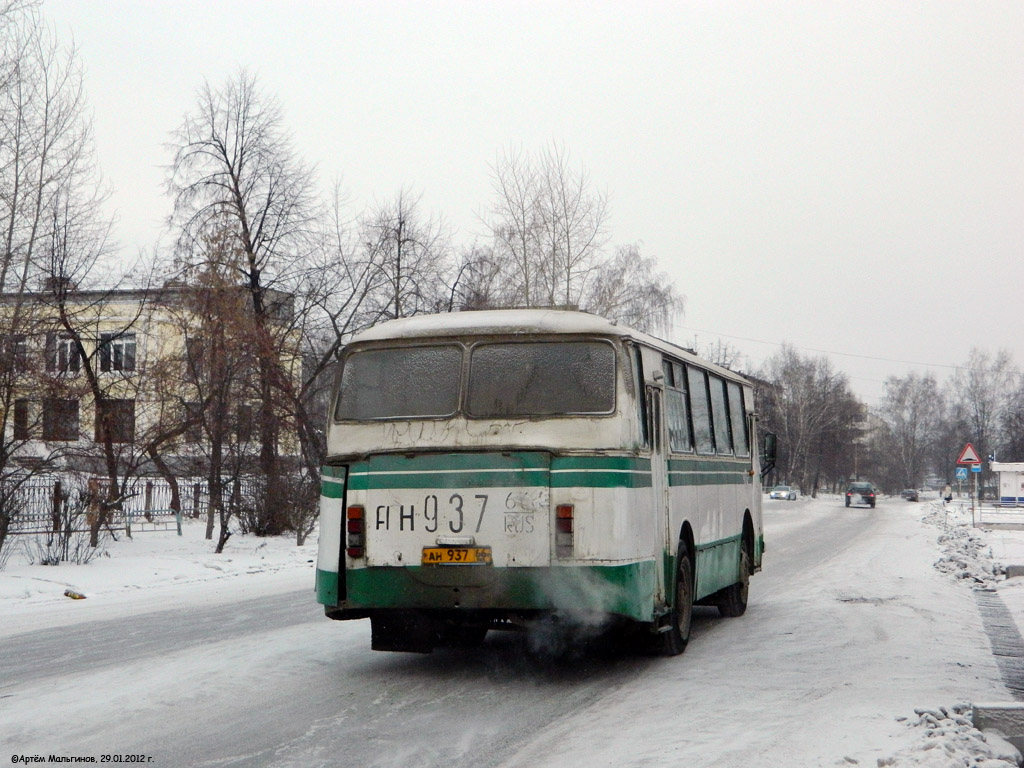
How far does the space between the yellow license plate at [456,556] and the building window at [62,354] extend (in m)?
12.9

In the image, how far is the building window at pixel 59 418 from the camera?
64.1 ft

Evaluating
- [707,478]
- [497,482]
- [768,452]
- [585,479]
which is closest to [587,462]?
[585,479]

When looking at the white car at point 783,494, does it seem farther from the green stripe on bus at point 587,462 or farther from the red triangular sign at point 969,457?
the green stripe on bus at point 587,462

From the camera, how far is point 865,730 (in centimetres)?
705

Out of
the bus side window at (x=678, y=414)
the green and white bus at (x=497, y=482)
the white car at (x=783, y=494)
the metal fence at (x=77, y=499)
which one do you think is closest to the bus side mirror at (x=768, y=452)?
the bus side window at (x=678, y=414)

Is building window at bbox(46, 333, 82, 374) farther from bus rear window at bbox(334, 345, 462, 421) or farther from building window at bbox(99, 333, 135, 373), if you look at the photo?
bus rear window at bbox(334, 345, 462, 421)

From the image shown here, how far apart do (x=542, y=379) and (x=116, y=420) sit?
1585 centimetres

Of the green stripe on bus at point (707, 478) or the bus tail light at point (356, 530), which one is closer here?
the bus tail light at point (356, 530)

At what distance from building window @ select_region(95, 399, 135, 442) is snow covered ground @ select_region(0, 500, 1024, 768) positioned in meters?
2.37

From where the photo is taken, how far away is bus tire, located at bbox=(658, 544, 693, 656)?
10227mm

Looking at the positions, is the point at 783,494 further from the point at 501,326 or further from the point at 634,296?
the point at 501,326

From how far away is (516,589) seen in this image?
8.74 m

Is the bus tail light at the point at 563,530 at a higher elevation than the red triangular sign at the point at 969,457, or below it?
below

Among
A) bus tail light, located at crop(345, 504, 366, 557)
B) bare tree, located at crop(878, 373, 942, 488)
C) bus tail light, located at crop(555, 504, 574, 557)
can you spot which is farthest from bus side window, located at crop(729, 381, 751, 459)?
bare tree, located at crop(878, 373, 942, 488)
